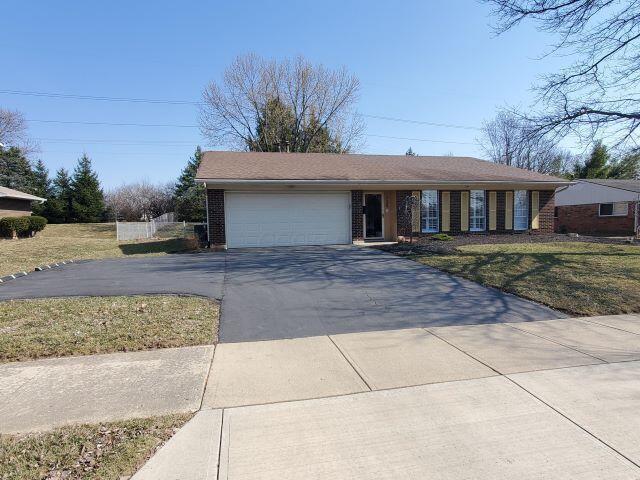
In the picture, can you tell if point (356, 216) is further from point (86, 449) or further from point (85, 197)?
point (85, 197)

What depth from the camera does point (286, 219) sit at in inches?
606

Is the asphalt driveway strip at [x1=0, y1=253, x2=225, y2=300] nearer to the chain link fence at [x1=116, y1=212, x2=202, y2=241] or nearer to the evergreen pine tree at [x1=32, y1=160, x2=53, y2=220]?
the chain link fence at [x1=116, y1=212, x2=202, y2=241]

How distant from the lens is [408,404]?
3430 millimetres

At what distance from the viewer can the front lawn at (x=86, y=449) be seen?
2541 mm

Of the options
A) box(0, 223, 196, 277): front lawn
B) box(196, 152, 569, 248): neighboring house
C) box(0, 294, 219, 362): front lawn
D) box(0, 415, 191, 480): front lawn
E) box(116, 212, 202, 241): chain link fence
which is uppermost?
box(196, 152, 569, 248): neighboring house

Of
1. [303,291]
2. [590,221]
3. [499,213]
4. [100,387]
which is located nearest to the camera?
[100,387]

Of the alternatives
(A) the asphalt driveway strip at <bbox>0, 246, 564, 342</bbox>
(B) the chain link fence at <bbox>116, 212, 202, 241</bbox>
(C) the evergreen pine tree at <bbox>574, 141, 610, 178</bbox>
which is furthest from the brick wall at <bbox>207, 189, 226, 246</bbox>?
(C) the evergreen pine tree at <bbox>574, 141, 610, 178</bbox>

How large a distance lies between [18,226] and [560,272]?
2441 centimetres

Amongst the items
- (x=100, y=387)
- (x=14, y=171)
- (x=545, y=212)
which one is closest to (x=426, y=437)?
(x=100, y=387)

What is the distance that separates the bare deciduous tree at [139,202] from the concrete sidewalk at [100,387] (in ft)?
126

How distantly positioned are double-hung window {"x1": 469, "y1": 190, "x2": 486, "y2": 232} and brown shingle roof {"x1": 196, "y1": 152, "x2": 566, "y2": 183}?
2.91 ft

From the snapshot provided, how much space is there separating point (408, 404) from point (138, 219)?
41067 mm

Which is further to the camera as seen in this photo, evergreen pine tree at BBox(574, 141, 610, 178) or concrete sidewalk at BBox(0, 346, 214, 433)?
evergreen pine tree at BBox(574, 141, 610, 178)

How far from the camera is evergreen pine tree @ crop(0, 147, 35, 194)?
128ft
